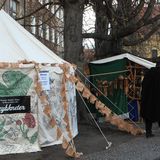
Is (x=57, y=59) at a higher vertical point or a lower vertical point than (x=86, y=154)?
higher

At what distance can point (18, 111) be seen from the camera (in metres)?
11.6

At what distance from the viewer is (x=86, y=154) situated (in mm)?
12570

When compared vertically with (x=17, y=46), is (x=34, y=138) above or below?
below

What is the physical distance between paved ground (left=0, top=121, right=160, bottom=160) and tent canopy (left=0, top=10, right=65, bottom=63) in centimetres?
219

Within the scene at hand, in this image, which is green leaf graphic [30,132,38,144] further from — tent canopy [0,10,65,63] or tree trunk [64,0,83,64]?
tree trunk [64,0,83,64]

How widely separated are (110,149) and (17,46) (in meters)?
3.37

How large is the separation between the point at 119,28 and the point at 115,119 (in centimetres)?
574

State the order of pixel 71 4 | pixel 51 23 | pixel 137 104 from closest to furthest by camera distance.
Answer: pixel 71 4, pixel 137 104, pixel 51 23

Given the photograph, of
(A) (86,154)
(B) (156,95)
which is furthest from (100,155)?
(B) (156,95)

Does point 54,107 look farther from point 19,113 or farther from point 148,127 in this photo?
point 148,127

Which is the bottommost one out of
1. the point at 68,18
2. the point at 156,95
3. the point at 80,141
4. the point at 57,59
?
the point at 80,141

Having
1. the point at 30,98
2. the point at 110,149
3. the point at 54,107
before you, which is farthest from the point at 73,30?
the point at 30,98

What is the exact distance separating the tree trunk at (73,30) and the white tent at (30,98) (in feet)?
14.1

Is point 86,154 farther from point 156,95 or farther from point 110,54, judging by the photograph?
point 110,54
